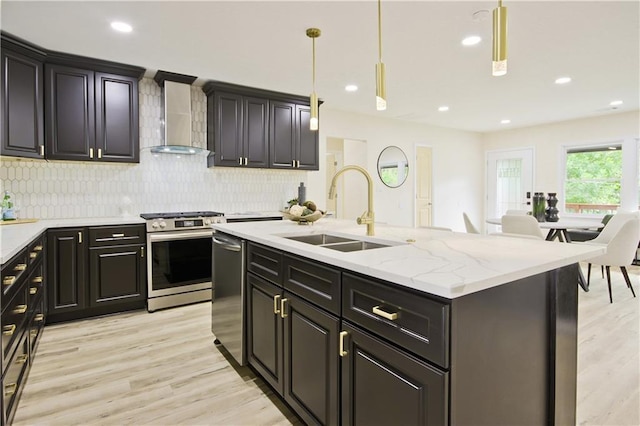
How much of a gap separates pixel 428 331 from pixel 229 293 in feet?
5.51

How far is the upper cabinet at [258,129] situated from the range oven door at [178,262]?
1019 mm

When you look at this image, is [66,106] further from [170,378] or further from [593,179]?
[593,179]

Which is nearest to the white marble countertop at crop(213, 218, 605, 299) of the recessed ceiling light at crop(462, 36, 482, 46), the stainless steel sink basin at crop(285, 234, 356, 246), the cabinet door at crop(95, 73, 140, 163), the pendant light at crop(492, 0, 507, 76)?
the stainless steel sink basin at crop(285, 234, 356, 246)

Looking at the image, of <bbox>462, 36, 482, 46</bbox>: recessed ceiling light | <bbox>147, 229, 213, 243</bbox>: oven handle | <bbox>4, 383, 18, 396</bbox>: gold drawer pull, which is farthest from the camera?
<bbox>147, 229, 213, 243</bbox>: oven handle

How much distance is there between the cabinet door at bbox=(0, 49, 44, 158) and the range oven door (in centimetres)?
125

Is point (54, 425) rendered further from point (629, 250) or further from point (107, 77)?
point (629, 250)

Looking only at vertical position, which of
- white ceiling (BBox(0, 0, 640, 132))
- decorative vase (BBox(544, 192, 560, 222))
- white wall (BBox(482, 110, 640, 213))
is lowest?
decorative vase (BBox(544, 192, 560, 222))

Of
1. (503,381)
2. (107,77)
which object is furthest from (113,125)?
(503,381)

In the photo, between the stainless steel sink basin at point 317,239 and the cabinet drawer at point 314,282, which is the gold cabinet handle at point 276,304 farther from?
the stainless steel sink basin at point 317,239

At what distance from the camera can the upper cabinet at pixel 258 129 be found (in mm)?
4305

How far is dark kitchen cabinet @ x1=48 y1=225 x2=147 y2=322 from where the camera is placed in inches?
127

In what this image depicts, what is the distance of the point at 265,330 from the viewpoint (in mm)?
2078

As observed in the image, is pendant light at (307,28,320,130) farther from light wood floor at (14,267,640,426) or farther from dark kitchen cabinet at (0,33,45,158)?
dark kitchen cabinet at (0,33,45,158)

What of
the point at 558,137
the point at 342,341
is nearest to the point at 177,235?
the point at 342,341
